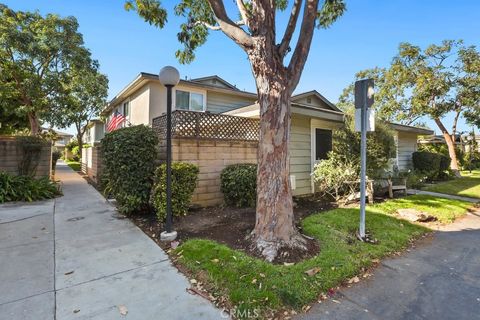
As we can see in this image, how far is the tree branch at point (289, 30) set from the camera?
4.14 metres

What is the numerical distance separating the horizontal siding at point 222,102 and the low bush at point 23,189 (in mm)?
6715

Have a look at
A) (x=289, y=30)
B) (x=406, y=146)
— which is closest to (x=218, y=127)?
(x=289, y=30)

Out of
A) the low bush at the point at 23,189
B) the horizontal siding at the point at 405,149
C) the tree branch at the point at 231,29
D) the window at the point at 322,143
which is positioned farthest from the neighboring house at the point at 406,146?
Answer: the low bush at the point at 23,189

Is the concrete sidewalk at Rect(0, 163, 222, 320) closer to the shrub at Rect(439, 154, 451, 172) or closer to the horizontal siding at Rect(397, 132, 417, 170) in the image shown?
the horizontal siding at Rect(397, 132, 417, 170)

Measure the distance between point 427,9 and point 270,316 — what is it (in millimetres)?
9976

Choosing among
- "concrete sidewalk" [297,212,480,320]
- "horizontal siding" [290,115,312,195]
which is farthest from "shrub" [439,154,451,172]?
"concrete sidewalk" [297,212,480,320]

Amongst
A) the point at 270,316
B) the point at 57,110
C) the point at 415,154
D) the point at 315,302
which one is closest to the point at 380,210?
the point at 315,302

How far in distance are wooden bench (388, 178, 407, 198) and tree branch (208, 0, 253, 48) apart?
7.00 metres

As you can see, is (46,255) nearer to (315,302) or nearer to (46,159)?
(315,302)

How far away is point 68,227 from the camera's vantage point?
→ 5.25 meters

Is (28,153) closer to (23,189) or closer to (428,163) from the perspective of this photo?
(23,189)

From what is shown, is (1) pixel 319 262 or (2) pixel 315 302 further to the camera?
(1) pixel 319 262

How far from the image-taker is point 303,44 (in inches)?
166

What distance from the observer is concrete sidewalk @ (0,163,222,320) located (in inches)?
103
